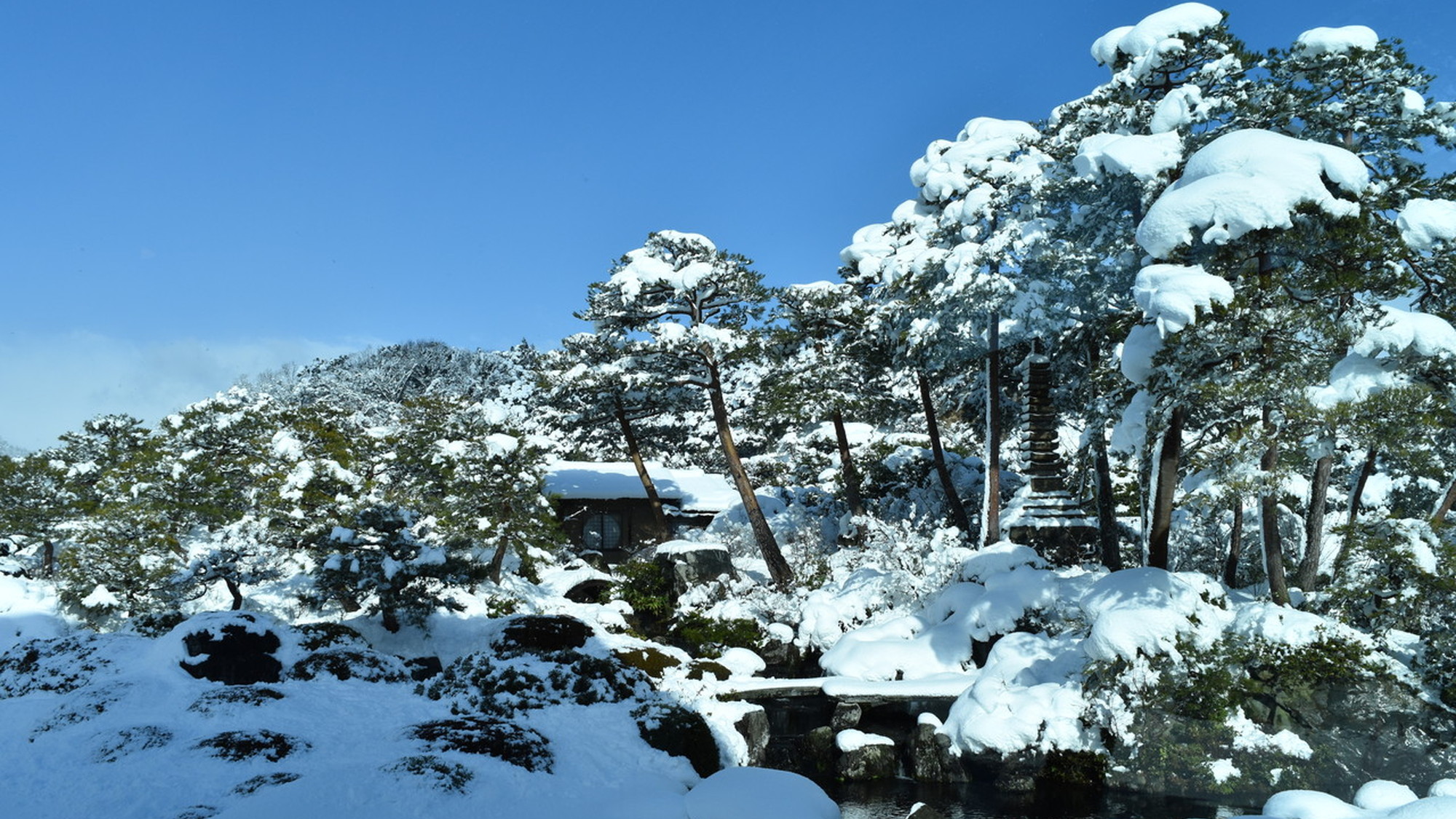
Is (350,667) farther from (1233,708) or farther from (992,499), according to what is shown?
(992,499)

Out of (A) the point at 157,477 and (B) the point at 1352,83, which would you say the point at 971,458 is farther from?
(A) the point at 157,477

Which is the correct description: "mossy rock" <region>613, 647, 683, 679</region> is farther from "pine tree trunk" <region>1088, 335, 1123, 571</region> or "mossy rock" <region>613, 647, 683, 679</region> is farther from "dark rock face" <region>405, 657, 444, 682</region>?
"pine tree trunk" <region>1088, 335, 1123, 571</region>

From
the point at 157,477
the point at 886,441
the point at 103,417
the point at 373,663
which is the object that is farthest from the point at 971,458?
the point at 103,417

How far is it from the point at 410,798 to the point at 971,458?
22.8m

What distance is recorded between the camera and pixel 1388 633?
38.2 feet

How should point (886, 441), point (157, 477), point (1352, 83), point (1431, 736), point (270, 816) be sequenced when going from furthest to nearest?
1. point (886, 441)
2. point (157, 477)
3. point (1352, 83)
4. point (1431, 736)
5. point (270, 816)

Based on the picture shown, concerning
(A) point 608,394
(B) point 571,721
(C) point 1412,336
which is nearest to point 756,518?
(A) point 608,394

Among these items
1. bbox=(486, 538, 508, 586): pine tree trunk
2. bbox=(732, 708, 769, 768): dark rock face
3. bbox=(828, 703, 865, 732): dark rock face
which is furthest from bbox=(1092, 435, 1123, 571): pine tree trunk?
bbox=(486, 538, 508, 586): pine tree trunk

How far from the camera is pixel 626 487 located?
32812 millimetres

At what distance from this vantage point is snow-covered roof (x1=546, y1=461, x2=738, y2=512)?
32.2 meters

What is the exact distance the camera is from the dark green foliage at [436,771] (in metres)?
8.57

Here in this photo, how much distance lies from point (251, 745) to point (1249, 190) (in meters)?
13.8

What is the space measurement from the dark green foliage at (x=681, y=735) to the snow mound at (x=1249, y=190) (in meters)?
9.72

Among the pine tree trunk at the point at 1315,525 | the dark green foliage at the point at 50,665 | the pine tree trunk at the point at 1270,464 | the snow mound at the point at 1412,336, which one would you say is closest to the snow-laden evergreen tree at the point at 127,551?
the dark green foliage at the point at 50,665
